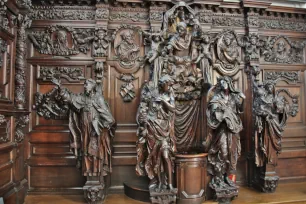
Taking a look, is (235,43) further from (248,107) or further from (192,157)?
(192,157)

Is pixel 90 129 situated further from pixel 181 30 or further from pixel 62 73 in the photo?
pixel 181 30

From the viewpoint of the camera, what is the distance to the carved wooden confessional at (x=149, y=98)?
335 centimetres

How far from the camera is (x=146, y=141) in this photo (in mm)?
3338

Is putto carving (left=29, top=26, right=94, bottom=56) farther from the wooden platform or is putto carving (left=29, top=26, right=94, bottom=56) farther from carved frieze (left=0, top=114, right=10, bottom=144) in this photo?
the wooden platform

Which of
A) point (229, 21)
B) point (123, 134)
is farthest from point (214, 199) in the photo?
point (229, 21)

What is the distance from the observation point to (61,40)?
4.08 meters

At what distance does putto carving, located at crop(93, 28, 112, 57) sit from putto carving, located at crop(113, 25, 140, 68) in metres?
0.19

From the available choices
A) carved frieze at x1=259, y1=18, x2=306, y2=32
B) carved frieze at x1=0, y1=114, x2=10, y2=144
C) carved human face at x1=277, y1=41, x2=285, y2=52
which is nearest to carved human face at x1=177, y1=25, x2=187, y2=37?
carved frieze at x1=259, y1=18, x2=306, y2=32

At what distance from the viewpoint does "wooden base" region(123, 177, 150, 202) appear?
345 cm

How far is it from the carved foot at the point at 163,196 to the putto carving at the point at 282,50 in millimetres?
3062

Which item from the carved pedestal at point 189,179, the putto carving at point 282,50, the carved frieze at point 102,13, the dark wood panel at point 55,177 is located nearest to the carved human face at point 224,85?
the carved pedestal at point 189,179

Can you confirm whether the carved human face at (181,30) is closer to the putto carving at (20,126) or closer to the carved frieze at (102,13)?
the carved frieze at (102,13)

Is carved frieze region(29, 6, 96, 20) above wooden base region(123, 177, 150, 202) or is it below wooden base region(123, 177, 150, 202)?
above

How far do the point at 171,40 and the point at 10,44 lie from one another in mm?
2426
